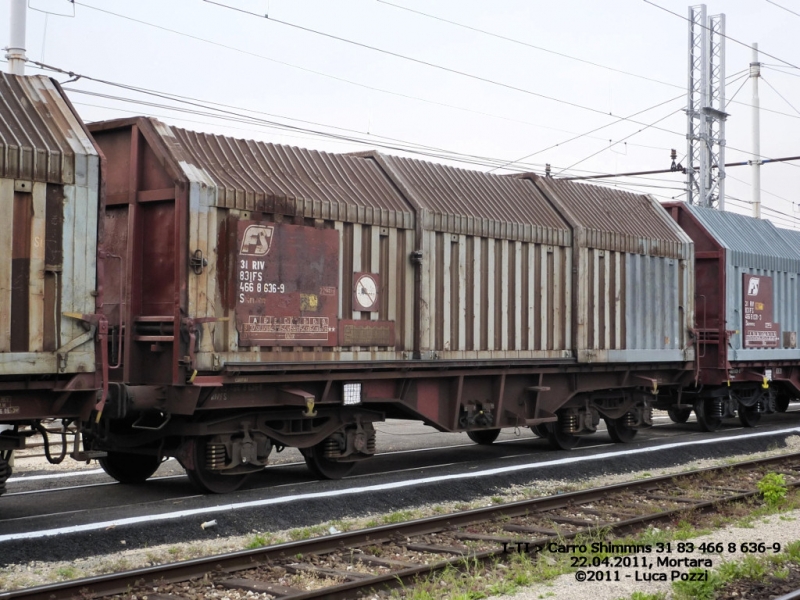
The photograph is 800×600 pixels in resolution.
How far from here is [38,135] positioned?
28.7 feet

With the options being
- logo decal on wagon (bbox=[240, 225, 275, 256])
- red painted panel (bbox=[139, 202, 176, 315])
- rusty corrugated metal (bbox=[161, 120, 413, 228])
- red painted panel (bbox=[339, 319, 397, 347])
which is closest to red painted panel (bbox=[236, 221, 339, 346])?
logo decal on wagon (bbox=[240, 225, 275, 256])

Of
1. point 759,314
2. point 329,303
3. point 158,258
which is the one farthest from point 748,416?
point 158,258

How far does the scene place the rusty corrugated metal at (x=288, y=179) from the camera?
35.3ft

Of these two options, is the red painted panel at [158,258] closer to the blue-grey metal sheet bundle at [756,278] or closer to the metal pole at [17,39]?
the metal pole at [17,39]

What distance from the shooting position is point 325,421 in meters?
12.1

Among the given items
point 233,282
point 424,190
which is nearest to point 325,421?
point 233,282

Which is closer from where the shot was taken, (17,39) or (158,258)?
(158,258)

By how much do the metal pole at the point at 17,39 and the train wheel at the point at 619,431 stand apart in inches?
465

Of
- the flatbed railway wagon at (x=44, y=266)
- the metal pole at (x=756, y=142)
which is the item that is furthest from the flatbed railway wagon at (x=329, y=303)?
the metal pole at (x=756, y=142)

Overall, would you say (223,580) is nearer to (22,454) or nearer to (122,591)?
(122,591)

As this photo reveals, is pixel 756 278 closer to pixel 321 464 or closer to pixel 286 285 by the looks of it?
pixel 321 464

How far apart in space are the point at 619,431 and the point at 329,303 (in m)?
7.68

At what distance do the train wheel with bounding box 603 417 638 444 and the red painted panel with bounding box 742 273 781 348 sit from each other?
364cm

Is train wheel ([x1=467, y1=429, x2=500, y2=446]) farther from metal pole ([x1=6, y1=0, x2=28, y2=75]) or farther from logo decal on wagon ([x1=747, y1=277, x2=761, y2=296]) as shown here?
metal pole ([x1=6, y1=0, x2=28, y2=75])
